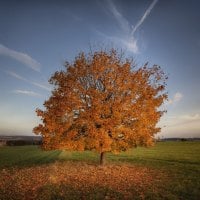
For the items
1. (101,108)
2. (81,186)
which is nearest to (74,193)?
(81,186)

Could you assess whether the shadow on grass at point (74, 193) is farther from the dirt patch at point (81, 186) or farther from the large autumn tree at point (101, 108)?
the large autumn tree at point (101, 108)

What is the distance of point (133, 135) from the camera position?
969 inches

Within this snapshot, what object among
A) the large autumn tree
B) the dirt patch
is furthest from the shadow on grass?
the large autumn tree

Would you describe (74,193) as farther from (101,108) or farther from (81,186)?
(101,108)

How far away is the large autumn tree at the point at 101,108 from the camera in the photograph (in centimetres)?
2409

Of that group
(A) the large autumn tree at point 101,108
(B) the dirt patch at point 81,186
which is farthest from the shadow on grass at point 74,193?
(A) the large autumn tree at point 101,108

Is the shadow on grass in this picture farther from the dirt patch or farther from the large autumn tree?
the large autumn tree

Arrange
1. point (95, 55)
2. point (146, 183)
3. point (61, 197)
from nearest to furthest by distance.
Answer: point (61, 197) → point (146, 183) → point (95, 55)

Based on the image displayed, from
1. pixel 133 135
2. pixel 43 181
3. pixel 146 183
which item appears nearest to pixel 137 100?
pixel 133 135

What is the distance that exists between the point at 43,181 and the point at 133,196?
758 centimetres

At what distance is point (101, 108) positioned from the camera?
2394cm

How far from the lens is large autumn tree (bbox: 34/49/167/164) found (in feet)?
79.0

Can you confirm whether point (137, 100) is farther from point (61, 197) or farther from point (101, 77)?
point (61, 197)

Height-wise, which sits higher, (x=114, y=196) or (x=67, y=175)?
(x=67, y=175)
